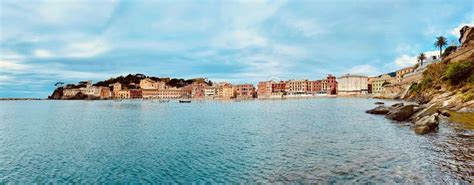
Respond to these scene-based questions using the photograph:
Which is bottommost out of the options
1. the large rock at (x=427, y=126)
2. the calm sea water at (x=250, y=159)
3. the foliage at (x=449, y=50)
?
the calm sea water at (x=250, y=159)

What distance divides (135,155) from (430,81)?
263 ft

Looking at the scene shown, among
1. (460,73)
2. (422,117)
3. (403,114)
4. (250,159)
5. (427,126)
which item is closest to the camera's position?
(250,159)

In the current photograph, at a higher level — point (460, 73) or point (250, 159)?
point (460, 73)

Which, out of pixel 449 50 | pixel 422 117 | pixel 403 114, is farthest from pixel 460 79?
pixel 449 50

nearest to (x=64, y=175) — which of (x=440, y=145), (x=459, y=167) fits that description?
(x=459, y=167)

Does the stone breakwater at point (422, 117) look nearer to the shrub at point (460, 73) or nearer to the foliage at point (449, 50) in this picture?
the shrub at point (460, 73)

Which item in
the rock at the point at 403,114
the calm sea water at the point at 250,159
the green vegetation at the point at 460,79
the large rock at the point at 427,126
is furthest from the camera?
the green vegetation at the point at 460,79

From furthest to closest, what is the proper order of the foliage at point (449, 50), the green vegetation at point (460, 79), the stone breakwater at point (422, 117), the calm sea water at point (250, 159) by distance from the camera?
the foliage at point (449, 50) < the green vegetation at point (460, 79) < the stone breakwater at point (422, 117) < the calm sea water at point (250, 159)

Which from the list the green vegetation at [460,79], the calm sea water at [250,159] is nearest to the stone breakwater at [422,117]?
the calm sea water at [250,159]

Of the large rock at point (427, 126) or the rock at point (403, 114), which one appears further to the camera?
the rock at point (403, 114)

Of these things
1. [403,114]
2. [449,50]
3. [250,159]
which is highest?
[449,50]

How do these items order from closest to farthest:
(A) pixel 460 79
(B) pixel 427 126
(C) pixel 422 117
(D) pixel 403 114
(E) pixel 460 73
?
(B) pixel 427 126 → (C) pixel 422 117 → (D) pixel 403 114 → (A) pixel 460 79 → (E) pixel 460 73

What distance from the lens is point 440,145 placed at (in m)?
20.0

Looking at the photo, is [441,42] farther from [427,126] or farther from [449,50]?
[427,126]
